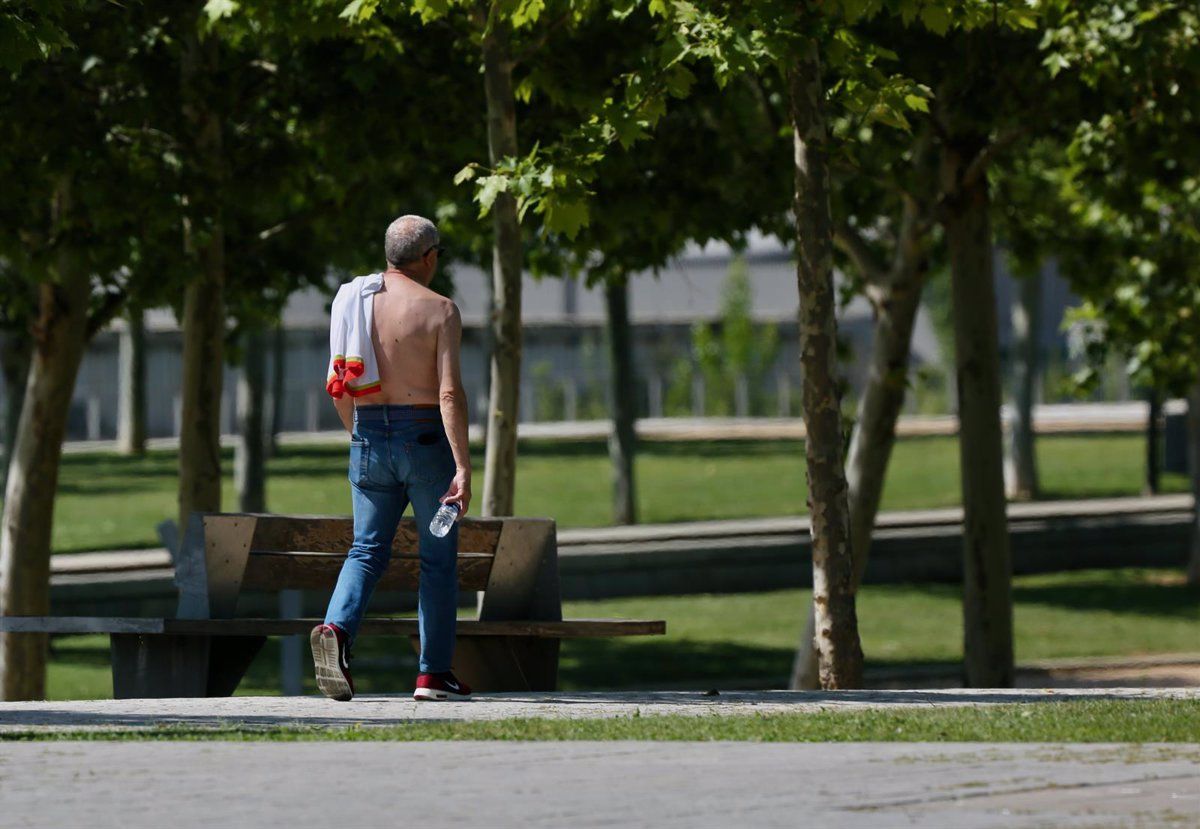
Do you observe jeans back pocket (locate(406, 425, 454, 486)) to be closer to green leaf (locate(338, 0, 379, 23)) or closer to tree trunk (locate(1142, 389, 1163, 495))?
green leaf (locate(338, 0, 379, 23))

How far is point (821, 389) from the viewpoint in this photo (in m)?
10.5

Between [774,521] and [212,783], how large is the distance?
80.2ft

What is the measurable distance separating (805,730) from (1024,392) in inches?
1132

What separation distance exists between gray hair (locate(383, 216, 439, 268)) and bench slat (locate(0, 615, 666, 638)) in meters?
1.69

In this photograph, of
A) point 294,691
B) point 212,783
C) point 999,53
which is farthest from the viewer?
point 999,53

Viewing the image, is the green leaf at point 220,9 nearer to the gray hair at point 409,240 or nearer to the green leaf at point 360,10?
the green leaf at point 360,10

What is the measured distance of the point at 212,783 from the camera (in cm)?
613

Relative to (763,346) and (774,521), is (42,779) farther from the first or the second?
(763,346)

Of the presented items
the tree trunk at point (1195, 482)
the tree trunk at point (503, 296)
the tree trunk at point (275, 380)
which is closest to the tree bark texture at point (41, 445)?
the tree trunk at point (503, 296)

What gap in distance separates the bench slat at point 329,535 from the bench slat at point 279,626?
44 centimetres

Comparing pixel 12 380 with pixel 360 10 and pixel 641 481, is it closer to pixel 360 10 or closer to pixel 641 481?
pixel 641 481

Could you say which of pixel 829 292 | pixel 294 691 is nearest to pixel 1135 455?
pixel 294 691

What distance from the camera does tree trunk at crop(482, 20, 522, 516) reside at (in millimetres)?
12961

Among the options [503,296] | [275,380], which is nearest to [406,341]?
[503,296]
